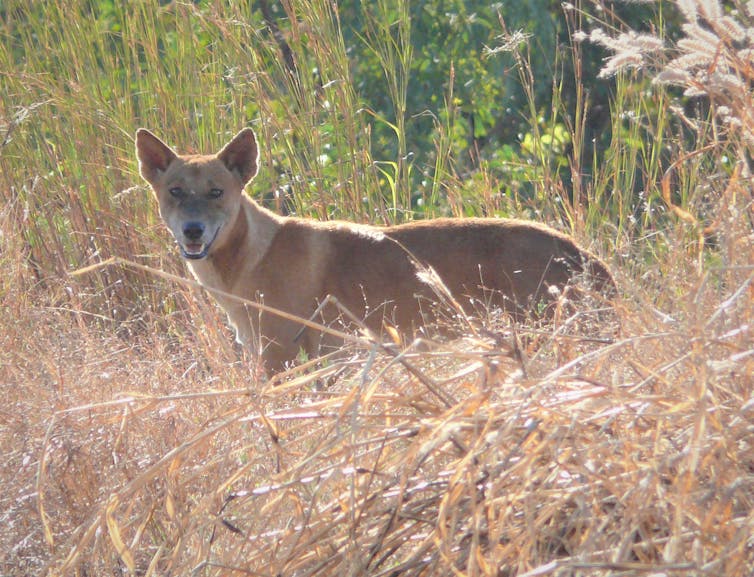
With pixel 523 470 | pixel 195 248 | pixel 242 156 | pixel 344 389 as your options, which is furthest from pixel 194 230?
pixel 523 470

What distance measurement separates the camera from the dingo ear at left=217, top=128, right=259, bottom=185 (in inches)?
242

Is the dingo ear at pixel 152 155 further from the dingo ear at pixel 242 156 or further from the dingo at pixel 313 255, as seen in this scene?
the dingo ear at pixel 242 156

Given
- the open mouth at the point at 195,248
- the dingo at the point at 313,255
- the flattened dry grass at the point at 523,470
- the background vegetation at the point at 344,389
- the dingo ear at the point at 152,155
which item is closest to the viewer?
the flattened dry grass at the point at 523,470

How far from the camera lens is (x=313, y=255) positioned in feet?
19.8

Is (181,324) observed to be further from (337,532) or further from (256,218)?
(337,532)

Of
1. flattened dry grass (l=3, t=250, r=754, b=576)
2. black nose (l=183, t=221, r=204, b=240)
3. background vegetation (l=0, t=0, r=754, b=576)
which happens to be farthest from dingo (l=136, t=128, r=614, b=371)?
flattened dry grass (l=3, t=250, r=754, b=576)

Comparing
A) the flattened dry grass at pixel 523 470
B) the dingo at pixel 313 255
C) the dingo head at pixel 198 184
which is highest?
the flattened dry grass at pixel 523 470

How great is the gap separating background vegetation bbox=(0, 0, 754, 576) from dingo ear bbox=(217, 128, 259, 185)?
661 mm

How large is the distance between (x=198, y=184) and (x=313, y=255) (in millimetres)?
705

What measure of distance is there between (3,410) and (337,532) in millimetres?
1679

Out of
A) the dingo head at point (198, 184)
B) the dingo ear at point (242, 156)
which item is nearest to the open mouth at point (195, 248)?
the dingo head at point (198, 184)

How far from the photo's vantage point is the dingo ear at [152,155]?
6133mm

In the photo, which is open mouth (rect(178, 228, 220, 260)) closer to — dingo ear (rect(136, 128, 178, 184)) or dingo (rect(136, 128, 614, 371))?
dingo (rect(136, 128, 614, 371))

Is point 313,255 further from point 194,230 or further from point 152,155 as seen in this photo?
point 152,155
